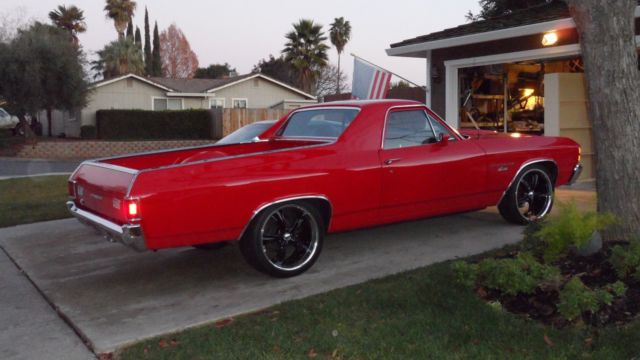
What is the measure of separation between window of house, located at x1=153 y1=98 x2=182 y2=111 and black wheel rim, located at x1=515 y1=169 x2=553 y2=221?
29864 mm

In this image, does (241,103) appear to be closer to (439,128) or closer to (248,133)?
(248,133)

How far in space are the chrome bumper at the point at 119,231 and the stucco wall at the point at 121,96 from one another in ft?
93.4

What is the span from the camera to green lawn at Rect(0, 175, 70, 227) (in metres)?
9.43

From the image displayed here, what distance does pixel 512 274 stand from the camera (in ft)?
14.5

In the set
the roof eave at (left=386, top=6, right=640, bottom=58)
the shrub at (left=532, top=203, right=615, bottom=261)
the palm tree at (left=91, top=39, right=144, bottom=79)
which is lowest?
the shrub at (left=532, top=203, right=615, bottom=261)

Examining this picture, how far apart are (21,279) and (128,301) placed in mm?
1595

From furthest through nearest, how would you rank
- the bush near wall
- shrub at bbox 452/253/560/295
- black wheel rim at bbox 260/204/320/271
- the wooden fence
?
the wooden fence
the bush near wall
black wheel rim at bbox 260/204/320/271
shrub at bbox 452/253/560/295

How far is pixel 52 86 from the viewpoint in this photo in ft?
84.0

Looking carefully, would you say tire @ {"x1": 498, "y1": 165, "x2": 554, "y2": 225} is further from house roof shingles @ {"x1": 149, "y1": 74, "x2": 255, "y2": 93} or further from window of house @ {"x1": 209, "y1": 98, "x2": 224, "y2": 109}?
window of house @ {"x1": 209, "y1": 98, "x2": 224, "y2": 109}

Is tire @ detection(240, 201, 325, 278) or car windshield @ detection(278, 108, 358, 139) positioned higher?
car windshield @ detection(278, 108, 358, 139)

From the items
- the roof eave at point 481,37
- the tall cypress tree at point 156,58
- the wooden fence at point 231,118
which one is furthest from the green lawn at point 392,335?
the tall cypress tree at point 156,58

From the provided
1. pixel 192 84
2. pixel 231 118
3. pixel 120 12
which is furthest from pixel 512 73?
pixel 120 12

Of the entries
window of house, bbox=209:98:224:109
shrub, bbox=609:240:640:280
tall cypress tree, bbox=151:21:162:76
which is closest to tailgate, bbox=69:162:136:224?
shrub, bbox=609:240:640:280

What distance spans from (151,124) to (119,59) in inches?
727
